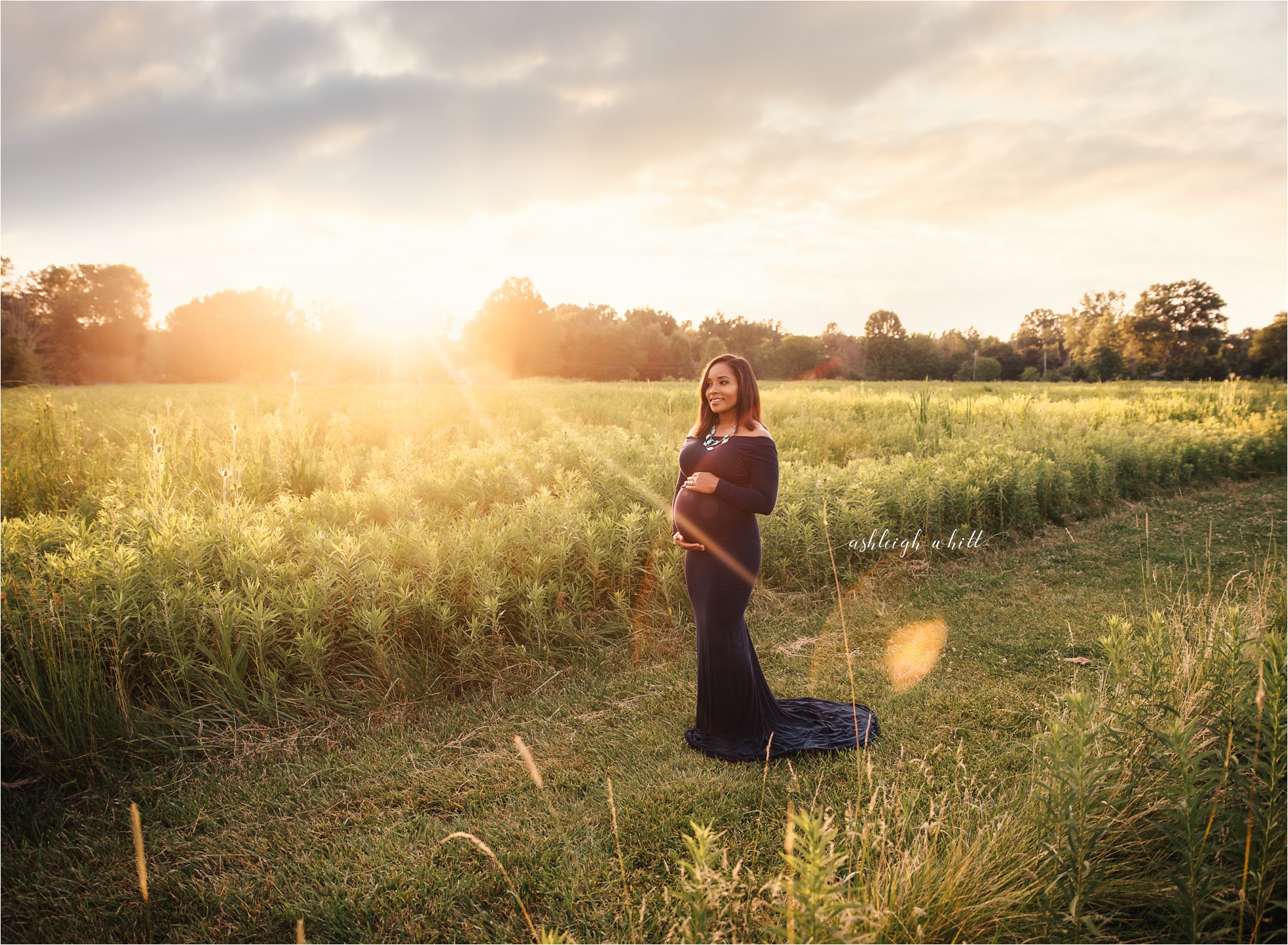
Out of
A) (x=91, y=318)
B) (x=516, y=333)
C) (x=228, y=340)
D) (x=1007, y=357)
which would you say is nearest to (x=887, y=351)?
(x=1007, y=357)

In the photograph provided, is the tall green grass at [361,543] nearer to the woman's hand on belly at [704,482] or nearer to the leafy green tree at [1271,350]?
the woman's hand on belly at [704,482]

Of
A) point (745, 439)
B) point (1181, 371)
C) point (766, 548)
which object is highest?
point (1181, 371)

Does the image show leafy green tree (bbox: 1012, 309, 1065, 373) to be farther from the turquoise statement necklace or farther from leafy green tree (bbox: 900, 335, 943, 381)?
the turquoise statement necklace

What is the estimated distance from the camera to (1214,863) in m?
2.40

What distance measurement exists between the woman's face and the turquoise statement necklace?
0.53 ft

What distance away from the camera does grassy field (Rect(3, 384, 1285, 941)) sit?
2.39m

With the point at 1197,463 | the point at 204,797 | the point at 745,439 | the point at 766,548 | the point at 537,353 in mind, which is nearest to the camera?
the point at 204,797

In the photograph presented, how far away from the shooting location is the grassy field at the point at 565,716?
239 centimetres

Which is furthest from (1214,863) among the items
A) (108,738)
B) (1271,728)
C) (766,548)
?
(108,738)

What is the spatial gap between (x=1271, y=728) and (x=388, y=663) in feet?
15.6

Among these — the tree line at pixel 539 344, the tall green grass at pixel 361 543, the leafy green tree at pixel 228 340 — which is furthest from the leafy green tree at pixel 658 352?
the tall green grass at pixel 361 543

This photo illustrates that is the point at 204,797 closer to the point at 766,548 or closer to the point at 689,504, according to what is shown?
the point at 689,504

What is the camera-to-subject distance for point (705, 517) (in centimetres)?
411

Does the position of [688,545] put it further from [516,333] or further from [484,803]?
[516,333]
